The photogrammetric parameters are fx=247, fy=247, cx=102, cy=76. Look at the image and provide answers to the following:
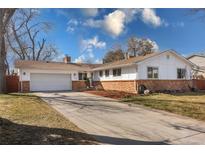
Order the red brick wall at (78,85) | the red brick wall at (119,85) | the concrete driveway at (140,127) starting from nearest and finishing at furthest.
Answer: the concrete driveway at (140,127) → the red brick wall at (119,85) → the red brick wall at (78,85)

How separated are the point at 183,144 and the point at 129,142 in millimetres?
1471

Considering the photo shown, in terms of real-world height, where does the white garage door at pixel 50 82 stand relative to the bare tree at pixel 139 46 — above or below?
below

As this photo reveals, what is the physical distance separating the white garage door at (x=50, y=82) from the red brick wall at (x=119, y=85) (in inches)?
146

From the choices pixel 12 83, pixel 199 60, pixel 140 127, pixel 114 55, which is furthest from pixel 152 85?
pixel 114 55

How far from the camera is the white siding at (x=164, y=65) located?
2270cm

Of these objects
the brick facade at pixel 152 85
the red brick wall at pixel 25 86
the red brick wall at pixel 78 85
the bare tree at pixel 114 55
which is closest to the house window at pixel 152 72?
the brick facade at pixel 152 85

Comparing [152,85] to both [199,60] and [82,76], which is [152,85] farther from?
[199,60]

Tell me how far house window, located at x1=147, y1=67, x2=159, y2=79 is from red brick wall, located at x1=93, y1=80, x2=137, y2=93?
1780mm

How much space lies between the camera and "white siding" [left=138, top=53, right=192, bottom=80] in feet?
74.5

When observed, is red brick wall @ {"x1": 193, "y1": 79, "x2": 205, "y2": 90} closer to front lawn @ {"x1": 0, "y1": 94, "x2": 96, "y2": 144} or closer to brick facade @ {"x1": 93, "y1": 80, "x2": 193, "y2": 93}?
brick facade @ {"x1": 93, "y1": 80, "x2": 193, "y2": 93}

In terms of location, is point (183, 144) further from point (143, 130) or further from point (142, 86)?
point (142, 86)

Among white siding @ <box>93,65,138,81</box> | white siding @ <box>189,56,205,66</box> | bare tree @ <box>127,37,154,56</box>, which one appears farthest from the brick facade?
bare tree @ <box>127,37,154,56</box>

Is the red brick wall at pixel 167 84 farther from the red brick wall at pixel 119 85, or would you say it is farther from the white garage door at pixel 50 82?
the white garage door at pixel 50 82
